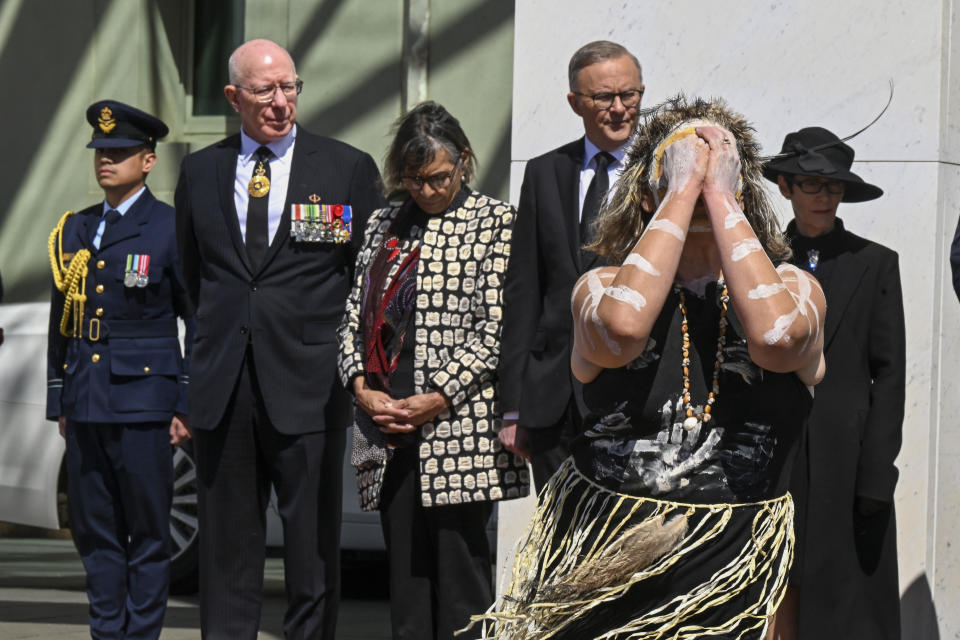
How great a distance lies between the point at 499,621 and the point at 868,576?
97.8 inches

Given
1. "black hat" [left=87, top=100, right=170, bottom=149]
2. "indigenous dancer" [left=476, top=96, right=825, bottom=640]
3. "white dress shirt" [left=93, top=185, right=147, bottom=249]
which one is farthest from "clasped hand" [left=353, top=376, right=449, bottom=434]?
"indigenous dancer" [left=476, top=96, right=825, bottom=640]

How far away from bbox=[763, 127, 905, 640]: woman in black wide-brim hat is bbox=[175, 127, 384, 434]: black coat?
1583 mm

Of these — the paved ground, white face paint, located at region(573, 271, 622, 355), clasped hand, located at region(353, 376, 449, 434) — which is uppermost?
white face paint, located at region(573, 271, 622, 355)

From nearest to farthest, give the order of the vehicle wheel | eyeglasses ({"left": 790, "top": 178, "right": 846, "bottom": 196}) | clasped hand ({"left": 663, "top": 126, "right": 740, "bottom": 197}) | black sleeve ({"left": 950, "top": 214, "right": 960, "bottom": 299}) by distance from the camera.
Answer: clasped hand ({"left": 663, "top": 126, "right": 740, "bottom": 197})
black sleeve ({"left": 950, "top": 214, "right": 960, "bottom": 299})
eyeglasses ({"left": 790, "top": 178, "right": 846, "bottom": 196})
the vehicle wheel

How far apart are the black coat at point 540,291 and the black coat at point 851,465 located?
85 centimetres

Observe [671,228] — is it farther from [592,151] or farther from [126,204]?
[126,204]

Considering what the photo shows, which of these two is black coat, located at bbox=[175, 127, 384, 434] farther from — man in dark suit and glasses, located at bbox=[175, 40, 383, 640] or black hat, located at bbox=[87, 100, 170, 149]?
black hat, located at bbox=[87, 100, 170, 149]

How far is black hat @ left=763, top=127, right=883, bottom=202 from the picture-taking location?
218 inches

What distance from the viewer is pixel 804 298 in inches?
130

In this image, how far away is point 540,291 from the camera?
17.9ft

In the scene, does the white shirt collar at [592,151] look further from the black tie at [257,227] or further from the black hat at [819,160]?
the black tie at [257,227]

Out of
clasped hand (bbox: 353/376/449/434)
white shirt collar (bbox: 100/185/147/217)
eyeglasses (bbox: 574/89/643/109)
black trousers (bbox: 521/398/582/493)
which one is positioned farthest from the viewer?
white shirt collar (bbox: 100/185/147/217)

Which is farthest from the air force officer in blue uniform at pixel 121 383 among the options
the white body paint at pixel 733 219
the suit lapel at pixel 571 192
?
the white body paint at pixel 733 219

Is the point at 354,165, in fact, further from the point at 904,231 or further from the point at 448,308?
the point at 904,231
